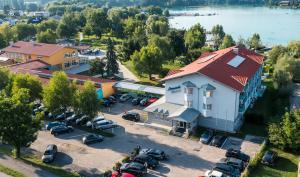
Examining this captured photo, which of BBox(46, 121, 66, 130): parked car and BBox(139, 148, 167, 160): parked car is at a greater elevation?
BBox(46, 121, 66, 130): parked car

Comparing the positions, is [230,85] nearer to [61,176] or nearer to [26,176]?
[61,176]

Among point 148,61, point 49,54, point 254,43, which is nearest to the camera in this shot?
point 148,61

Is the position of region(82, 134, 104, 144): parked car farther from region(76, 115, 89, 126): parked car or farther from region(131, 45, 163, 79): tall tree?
region(131, 45, 163, 79): tall tree

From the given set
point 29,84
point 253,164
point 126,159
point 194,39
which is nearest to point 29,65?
point 29,84

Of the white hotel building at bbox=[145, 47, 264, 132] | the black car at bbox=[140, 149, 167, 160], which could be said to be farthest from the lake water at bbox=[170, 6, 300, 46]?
the black car at bbox=[140, 149, 167, 160]

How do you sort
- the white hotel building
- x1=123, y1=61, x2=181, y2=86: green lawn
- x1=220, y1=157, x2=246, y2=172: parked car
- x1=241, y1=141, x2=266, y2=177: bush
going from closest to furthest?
x1=241, y1=141, x2=266, y2=177: bush
x1=220, y1=157, x2=246, y2=172: parked car
the white hotel building
x1=123, y1=61, x2=181, y2=86: green lawn

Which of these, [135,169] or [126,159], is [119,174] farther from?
[126,159]

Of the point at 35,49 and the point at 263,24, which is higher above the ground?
the point at 263,24
